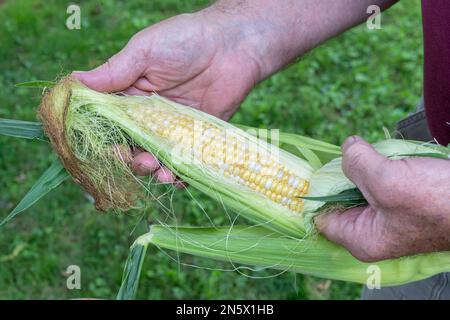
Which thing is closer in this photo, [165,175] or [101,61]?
[165,175]

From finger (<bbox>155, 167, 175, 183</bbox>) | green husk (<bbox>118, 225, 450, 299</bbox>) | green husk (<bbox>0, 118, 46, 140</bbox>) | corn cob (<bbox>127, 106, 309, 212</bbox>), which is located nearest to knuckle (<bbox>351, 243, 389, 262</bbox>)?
green husk (<bbox>118, 225, 450, 299</bbox>)

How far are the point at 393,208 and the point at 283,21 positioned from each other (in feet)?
2.59

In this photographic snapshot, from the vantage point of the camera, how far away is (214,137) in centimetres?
173

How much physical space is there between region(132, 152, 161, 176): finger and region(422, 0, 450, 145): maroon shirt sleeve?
0.77 m

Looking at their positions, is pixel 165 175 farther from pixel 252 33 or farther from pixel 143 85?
pixel 252 33

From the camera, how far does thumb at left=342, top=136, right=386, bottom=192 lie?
1462 millimetres

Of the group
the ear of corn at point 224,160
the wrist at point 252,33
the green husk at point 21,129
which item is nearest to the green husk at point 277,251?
the ear of corn at point 224,160

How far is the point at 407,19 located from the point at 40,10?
2.51m

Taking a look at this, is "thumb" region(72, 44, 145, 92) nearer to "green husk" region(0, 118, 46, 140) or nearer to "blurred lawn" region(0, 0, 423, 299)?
"green husk" region(0, 118, 46, 140)

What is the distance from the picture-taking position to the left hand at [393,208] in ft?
4.59

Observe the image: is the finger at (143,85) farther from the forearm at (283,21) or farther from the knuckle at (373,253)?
the knuckle at (373,253)

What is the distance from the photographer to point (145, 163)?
5.85 ft

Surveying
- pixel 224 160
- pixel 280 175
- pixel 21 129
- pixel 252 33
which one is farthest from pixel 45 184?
pixel 252 33
